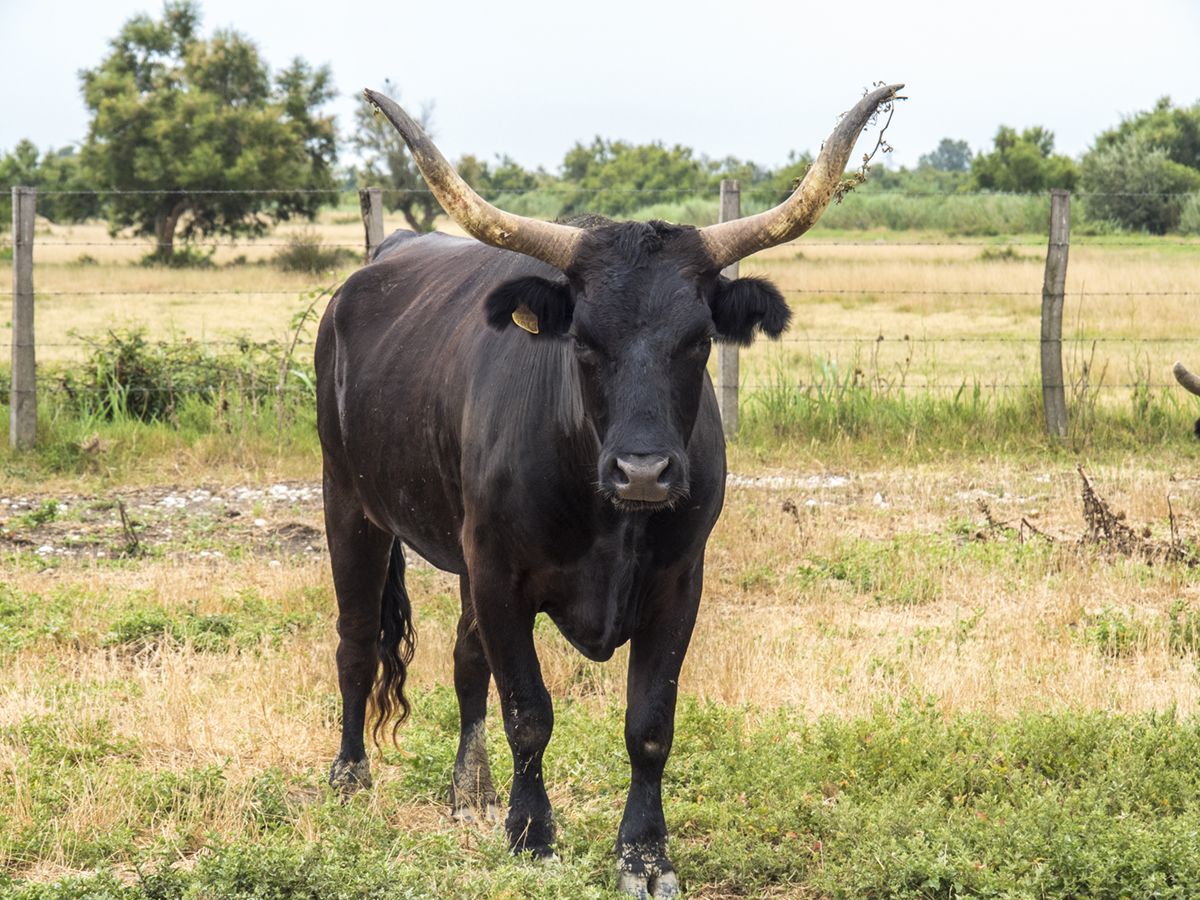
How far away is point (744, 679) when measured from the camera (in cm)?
625

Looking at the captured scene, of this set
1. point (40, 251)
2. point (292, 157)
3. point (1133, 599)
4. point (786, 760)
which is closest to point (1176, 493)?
point (1133, 599)

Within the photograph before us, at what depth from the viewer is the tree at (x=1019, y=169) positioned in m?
52.1

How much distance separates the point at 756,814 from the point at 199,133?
3854cm

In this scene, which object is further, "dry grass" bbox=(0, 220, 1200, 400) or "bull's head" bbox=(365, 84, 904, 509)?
"dry grass" bbox=(0, 220, 1200, 400)

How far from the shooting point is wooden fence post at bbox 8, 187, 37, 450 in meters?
11.5

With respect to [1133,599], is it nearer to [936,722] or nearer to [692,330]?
[936,722]

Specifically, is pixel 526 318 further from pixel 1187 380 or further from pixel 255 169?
pixel 255 169

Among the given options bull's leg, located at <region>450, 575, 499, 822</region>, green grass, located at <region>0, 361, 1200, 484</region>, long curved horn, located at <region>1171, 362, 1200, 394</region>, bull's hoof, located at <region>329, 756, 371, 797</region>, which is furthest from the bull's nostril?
green grass, located at <region>0, 361, 1200, 484</region>

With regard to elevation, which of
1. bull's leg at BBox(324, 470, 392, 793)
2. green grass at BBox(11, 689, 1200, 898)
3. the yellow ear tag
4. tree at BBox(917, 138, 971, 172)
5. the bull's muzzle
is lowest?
green grass at BBox(11, 689, 1200, 898)

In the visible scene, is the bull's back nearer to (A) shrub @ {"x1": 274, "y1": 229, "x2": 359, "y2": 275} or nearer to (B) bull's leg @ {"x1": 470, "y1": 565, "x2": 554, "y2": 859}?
(B) bull's leg @ {"x1": 470, "y1": 565, "x2": 554, "y2": 859}

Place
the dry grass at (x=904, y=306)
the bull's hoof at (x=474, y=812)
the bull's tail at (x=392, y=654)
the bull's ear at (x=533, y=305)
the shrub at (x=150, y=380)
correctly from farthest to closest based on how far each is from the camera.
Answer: the dry grass at (x=904, y=306) < the shrub at (x=150, y=380) < the bull's tail at (x=392, y=654) < the bull's hoof at (x=474, y=812) < the bull's ear at (x=533, y=305)

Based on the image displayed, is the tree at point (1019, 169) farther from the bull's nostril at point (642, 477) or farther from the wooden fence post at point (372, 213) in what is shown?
the bull's nostril at point (642, 477)

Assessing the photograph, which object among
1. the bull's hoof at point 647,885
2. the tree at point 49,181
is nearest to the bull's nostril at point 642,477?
the bull's hoof at point 647,885

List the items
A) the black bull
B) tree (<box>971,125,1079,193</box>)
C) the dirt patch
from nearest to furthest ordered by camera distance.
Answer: the black bull
the dirt patch
tree (<box>971,125,1079,193</box>)
